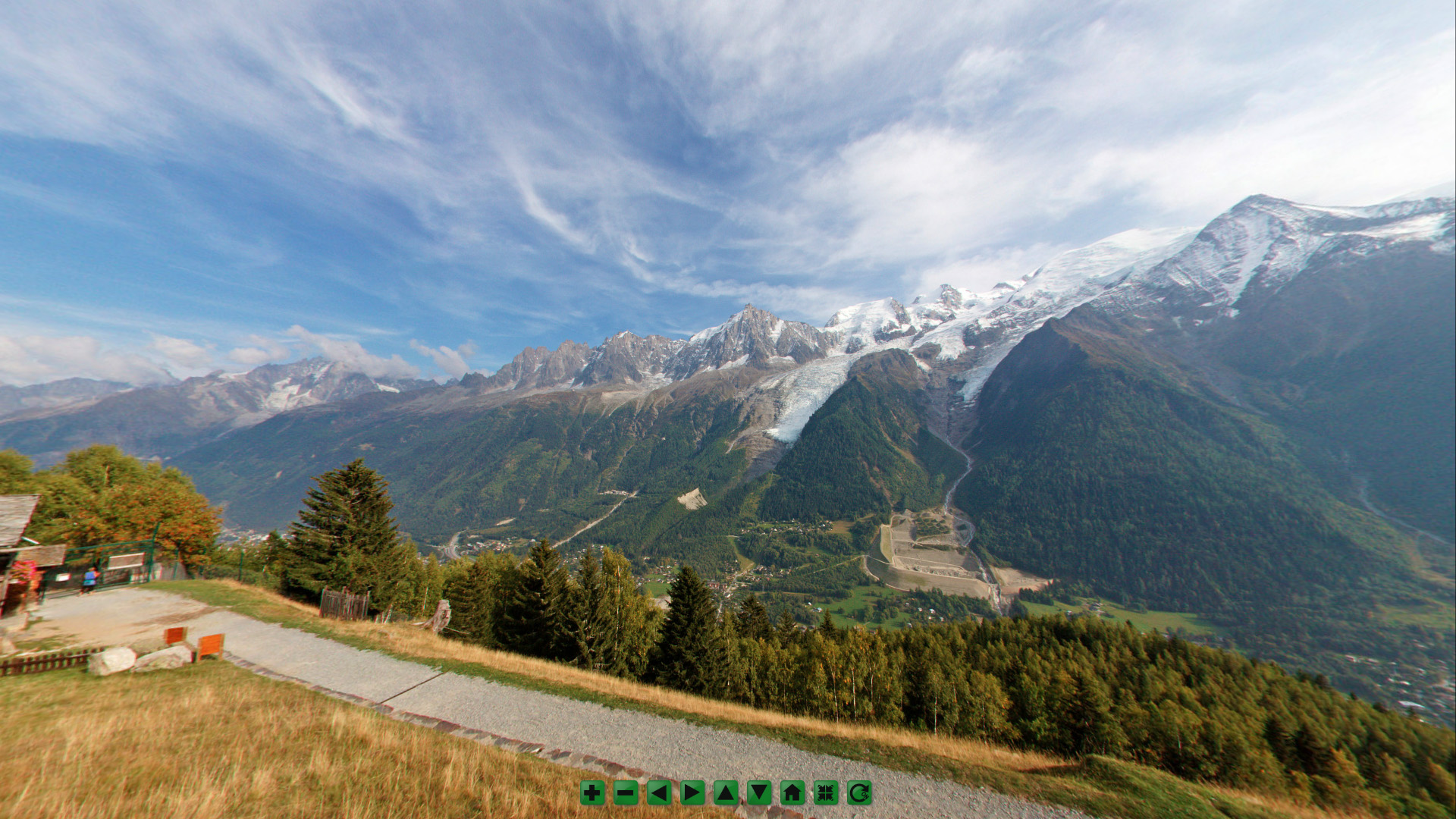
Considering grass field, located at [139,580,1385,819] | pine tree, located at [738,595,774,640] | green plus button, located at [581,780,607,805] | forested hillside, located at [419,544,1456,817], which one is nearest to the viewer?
green plus button, located at [581,780,607,805]

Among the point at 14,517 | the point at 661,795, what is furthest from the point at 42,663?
the point at 661,795

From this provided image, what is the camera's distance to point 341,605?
25.4m

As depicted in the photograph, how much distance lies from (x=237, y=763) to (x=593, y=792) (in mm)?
6859

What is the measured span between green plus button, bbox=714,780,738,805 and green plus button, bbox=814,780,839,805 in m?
2.05

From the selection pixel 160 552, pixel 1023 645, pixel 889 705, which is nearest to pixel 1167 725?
pixel 1023 645

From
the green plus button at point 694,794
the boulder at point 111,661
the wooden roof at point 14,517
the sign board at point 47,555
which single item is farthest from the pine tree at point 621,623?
the sign board at point 47,555

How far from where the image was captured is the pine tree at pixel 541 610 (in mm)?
35812

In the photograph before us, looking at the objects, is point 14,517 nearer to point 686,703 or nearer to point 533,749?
point 533,749

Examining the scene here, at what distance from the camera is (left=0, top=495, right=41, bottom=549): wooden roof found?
18672mm

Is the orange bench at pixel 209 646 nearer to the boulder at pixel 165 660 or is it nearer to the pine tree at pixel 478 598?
the boulder at pixel 165 660

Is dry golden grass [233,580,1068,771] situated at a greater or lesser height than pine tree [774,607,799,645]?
greater

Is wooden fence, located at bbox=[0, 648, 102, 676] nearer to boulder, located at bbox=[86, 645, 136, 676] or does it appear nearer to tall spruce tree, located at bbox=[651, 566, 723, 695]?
boulder, located at bbox=[86, 645, 136, 676]

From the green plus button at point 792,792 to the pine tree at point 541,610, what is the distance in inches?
1104

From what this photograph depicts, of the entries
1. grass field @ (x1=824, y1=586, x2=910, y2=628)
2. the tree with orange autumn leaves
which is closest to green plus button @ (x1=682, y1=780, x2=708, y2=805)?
the tree with orange autumn leaves
